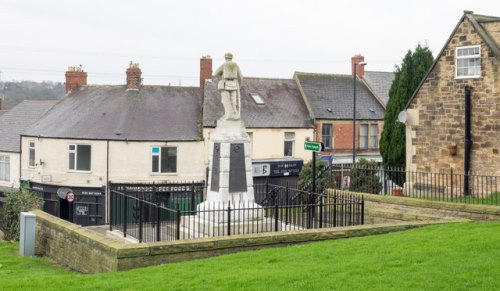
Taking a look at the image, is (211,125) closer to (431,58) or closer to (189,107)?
(189,107)

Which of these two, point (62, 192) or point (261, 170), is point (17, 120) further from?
point (261, 170)

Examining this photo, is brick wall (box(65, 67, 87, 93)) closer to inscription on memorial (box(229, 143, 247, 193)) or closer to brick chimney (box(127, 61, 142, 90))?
brick chimney (box(127, 61, 142, 90))

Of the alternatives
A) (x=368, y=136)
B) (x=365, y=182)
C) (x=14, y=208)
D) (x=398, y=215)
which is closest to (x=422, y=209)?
(x=398, y=215)

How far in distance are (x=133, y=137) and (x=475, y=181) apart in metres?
18.8

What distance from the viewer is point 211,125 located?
117 ft

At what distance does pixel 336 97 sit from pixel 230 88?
26027mm

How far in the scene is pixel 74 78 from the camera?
40312 mm

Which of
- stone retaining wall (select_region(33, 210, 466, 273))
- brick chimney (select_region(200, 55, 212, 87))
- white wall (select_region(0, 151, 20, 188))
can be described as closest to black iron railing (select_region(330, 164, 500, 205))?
stone retaining wall (select_region(33, 210, 466, 273))

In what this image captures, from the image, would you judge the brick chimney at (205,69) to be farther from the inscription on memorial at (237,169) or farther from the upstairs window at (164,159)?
the inscription on memorial at (237,169)

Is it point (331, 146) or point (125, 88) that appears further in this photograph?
point (331, 146)

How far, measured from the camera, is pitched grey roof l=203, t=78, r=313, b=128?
37250 millimetres

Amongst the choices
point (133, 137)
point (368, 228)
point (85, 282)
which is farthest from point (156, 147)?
point (85, 282)

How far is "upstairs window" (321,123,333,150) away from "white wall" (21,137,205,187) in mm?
8926

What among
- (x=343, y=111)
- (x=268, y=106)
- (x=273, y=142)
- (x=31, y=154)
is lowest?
(x=31, y=154)
